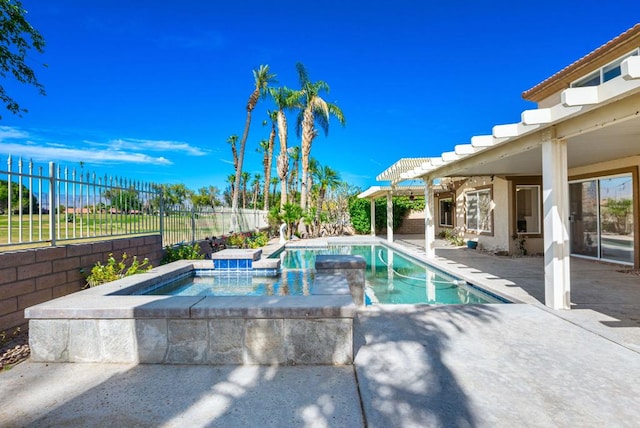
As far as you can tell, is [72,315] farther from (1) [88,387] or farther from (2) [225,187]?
(2) [225,187]

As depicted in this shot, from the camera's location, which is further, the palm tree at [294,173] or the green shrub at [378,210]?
the palm tree at [294,173]

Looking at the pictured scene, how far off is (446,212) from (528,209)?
685cm

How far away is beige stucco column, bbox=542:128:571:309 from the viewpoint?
5039mm

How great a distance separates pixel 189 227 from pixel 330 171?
49.7 ft

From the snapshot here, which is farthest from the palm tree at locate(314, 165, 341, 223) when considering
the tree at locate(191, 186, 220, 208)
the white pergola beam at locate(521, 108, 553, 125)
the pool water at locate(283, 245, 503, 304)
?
the tree at locate(191, 186, 220, 208)

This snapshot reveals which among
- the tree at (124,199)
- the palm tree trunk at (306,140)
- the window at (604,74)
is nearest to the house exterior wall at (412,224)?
the palm tree trunk at (306,140)

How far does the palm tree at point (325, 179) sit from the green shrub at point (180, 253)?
46.2ft

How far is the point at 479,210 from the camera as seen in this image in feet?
45.9

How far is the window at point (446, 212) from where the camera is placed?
18281 mm

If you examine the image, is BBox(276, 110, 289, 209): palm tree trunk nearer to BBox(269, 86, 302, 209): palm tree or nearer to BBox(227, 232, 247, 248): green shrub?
BBox(269, 86, 302, 209): palm tree

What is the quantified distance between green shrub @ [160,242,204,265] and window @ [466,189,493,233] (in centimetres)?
1070

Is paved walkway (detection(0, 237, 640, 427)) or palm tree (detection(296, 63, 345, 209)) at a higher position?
palm tree (detection(296, 63, 345, 209))

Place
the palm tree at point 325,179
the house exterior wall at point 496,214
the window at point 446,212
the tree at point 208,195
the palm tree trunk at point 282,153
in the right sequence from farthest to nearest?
the tree at point 208,195
the palm tree at point 325,179
the palm tree trunk at point 282,153
the window at point 446,212
the house exterior wall at point 496,214

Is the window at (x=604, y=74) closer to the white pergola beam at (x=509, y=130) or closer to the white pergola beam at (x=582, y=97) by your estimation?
the white pergola beam at (x=509, y=130)
